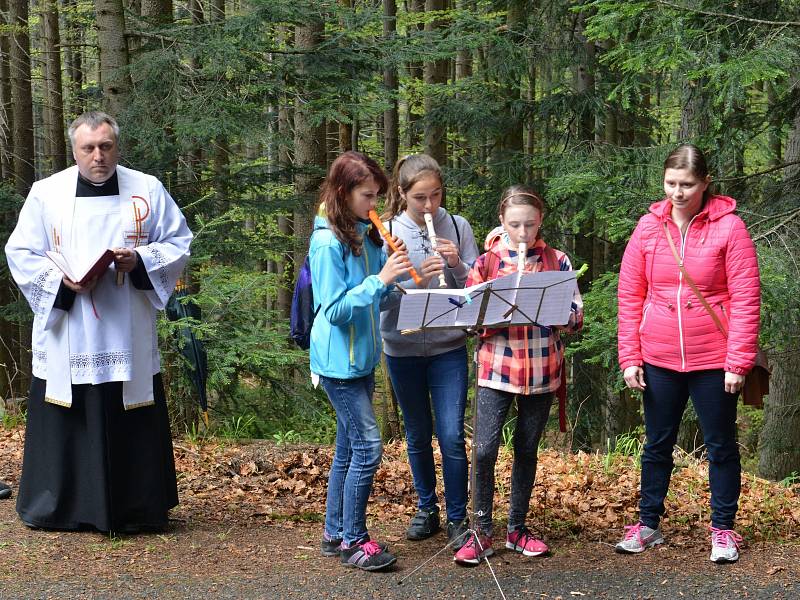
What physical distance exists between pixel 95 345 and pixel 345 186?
1.86 m

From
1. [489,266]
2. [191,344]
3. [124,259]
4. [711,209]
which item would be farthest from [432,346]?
[191,344]

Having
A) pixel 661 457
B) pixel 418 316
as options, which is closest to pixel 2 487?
pixel 418 316

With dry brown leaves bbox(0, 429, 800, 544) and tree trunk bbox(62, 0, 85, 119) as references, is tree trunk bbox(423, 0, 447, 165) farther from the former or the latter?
dry brown leaves bbox(0, 429, 800, 544)

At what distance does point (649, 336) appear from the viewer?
4.67m

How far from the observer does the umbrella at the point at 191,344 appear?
6715 mm

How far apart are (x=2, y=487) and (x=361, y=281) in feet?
10.6

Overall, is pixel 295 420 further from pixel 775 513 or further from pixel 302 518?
pixel 775 513

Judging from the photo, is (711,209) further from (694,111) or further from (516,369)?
(694,111)

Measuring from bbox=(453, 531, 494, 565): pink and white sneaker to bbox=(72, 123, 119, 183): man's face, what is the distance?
288cm

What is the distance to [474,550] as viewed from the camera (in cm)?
464

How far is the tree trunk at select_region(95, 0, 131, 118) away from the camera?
925 centimetres

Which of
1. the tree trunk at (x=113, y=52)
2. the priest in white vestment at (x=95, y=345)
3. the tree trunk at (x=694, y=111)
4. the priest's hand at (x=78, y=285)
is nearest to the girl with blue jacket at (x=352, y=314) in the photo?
the priest in white vestment at (x=95, y=345)

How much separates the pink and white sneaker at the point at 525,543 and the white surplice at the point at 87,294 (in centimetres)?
223

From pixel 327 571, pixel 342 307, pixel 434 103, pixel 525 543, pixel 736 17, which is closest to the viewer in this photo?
pixel 342 307
